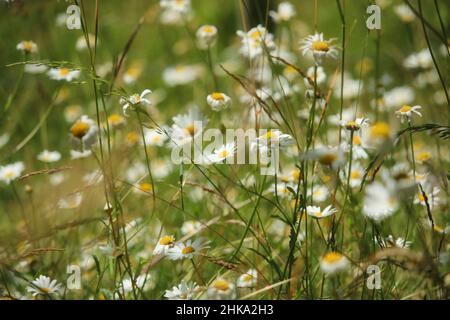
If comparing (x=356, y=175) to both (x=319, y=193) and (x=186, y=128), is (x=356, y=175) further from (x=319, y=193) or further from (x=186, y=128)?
(x=186, y=128)

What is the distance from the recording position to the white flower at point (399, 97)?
6.40ft

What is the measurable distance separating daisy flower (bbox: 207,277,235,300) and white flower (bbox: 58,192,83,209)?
0.40 m

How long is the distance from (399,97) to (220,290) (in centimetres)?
123

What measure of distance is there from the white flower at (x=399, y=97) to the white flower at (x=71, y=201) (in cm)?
105

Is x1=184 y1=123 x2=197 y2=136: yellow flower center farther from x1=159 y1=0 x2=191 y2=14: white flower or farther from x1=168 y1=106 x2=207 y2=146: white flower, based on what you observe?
x1=159 y1=0 x2=191 y2=14: white flower

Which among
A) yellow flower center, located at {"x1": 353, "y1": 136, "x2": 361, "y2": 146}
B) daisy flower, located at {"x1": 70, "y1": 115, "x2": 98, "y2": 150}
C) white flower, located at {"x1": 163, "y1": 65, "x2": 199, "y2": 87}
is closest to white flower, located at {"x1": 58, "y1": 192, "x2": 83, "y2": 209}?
daisy flower, located at {"x1": 70, "y1": 115, "x2": 98, "y2": 150}

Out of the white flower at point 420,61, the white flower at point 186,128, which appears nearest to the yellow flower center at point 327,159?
the white flower at point 186,128

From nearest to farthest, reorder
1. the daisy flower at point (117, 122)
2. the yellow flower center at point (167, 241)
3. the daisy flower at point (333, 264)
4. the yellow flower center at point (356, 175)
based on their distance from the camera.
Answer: the daisy flower at point (333, 264) → the yellow flower center at point (167, 241) → the yellow flower center at point (356, 175) → the daisy flower at point (117, 122)

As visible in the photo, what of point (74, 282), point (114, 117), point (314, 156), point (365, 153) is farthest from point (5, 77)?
point (314, 156)

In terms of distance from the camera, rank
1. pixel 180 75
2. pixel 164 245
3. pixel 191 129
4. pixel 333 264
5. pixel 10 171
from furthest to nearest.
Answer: pixel 180 75
pixel 10 171
pixel 191 129
pixel 164 245
pixel 333 264

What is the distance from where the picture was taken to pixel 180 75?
7.72 ft

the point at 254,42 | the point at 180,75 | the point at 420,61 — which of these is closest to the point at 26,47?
the point at 254,42

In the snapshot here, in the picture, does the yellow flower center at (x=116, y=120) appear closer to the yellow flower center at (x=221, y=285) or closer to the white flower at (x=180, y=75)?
the yellow flower center at (x=221, y=285)

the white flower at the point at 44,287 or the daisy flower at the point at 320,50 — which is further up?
the daisy flower at the point at 320,50
